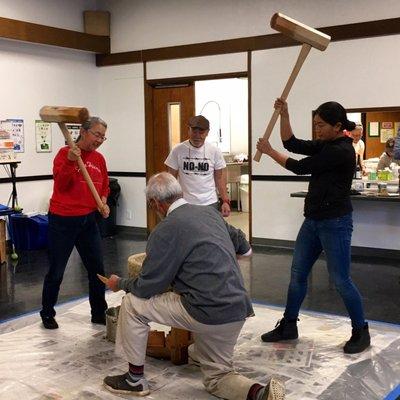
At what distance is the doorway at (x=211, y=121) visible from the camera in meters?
7.28

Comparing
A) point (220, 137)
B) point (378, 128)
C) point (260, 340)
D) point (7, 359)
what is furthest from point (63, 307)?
point (220, 137)

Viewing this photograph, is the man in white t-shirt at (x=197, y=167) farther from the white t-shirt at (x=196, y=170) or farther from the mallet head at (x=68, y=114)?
the mallet head at (x=68, y=114)

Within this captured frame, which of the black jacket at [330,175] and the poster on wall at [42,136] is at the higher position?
the poster on wall at [42,136]

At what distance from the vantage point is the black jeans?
3596 mm

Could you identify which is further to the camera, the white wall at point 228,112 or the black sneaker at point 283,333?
the white wall at point 228,112

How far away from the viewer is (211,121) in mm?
9961

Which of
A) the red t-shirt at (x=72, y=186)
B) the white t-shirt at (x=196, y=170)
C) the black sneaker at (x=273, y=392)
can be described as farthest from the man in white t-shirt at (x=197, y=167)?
the black sneaker at (x=273, y=392)

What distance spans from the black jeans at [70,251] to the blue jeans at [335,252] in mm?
1310

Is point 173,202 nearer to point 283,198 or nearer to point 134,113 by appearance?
point 283,198

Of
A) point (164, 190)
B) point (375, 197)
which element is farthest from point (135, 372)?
point (375, 197)

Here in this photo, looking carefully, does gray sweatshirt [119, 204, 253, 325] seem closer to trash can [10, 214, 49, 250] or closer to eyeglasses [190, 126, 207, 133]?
eyeglasses [190, 126, 207, 133]

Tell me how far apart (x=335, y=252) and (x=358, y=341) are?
0.54 meters

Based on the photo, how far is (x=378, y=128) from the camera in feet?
26.5

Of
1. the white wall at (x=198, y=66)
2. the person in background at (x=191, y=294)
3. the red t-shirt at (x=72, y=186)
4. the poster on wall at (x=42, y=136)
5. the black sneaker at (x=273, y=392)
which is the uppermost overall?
the white wall at (x=198, y=66)
